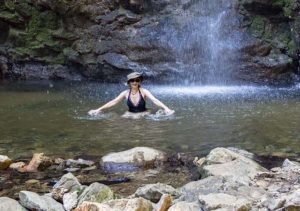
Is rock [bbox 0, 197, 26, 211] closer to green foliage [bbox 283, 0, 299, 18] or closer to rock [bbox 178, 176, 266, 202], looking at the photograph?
rock [bbox 178, 176, 266, 202]

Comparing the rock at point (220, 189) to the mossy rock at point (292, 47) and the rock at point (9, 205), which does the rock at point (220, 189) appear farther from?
the mossy rock at point (292, 47)

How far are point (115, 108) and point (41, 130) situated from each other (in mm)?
2426

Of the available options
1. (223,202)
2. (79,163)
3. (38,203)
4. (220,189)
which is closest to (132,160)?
(79,163)

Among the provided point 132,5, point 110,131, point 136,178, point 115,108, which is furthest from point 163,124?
point 132,5

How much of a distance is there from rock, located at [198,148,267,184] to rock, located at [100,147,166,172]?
694 mm

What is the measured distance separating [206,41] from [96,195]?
12553 mm

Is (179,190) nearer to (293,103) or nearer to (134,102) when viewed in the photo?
(134,102)

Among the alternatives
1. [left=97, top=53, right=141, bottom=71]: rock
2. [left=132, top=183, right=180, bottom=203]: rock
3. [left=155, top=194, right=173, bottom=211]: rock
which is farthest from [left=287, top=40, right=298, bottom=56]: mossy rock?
[left=155, top=194, right=173, bottom=211]: rock

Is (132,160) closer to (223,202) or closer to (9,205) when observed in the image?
(9,205)

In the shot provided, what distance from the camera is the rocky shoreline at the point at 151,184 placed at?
4.28 meters

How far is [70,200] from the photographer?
4770 millimetres

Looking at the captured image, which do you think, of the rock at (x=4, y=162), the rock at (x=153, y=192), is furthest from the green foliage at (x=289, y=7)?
the rock at (x=153, y=192)

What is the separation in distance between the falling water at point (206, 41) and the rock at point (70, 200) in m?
11.6

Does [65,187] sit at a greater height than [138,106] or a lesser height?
lesser
